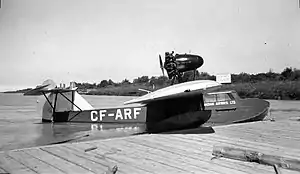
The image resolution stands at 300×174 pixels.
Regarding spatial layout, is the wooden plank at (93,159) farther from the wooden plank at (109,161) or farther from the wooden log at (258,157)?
the wooden log at (258,157)

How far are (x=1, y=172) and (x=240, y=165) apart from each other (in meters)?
2.77

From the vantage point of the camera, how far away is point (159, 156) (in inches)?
162

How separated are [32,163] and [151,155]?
1.60 m

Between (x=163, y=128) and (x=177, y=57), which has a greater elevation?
(x=177, y=57)

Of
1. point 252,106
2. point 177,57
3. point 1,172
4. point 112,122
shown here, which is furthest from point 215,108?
point 1,172

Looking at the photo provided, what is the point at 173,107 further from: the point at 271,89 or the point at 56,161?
the point at 271,89

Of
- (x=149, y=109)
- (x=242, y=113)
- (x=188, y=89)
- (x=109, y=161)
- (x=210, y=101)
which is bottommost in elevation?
(x=109, y=161)

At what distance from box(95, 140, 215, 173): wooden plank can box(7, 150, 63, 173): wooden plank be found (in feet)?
4.04

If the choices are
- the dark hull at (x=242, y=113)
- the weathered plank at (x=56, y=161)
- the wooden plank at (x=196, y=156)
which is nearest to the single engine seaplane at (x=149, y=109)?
the dark hull at (x=242, y=113)

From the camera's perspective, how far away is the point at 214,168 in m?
3.40

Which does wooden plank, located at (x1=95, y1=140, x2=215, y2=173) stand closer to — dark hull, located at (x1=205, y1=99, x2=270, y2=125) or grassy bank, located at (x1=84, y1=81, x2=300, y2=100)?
dark hull, located at (x1=205, y1=99, x2=270, y2=125)

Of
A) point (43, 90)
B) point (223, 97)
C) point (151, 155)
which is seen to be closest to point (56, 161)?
point (151, 155)

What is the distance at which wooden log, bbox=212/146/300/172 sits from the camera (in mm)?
3246

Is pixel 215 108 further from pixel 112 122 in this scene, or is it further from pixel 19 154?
pixel 19 154
